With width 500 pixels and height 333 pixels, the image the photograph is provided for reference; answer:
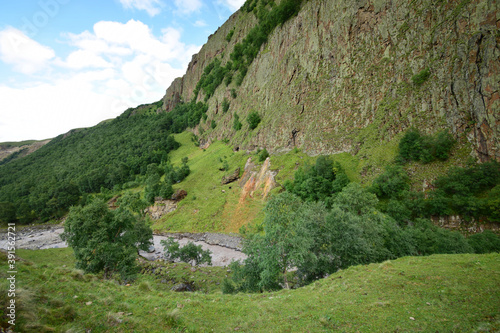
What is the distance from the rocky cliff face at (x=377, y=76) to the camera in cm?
2559

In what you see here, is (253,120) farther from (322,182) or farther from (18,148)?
(18,148)

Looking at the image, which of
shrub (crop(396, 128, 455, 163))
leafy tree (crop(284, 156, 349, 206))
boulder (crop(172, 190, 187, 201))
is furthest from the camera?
boulder (crop(172, 190, 187, 201))

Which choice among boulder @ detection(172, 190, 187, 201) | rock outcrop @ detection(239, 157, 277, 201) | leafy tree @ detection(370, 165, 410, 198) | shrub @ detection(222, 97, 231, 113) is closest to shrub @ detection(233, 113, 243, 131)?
shrub @ detection(222, 97, 231, 113)

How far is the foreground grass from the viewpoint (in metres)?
7.50

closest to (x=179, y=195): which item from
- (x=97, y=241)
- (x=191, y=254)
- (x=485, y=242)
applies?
(x=191, y=254)

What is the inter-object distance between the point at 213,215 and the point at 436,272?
39.5 meters

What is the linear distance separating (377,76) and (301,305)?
43.5 m

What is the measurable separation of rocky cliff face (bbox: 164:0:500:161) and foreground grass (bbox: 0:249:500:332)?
81.0 feet

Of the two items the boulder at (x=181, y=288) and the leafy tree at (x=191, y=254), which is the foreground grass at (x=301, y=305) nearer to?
the boulder at (x=181, y=288)

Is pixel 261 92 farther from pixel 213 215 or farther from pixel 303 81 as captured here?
pixel 213 215

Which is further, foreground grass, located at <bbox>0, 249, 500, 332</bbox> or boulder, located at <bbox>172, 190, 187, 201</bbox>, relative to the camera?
boulder, located at <bbox>172, 190, 187, 201</bbox>

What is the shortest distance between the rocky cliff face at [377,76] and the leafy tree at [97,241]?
38802mm

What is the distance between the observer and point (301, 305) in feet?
33.4

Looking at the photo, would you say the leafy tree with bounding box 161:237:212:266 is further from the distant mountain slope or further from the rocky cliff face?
the distant mountain slope
